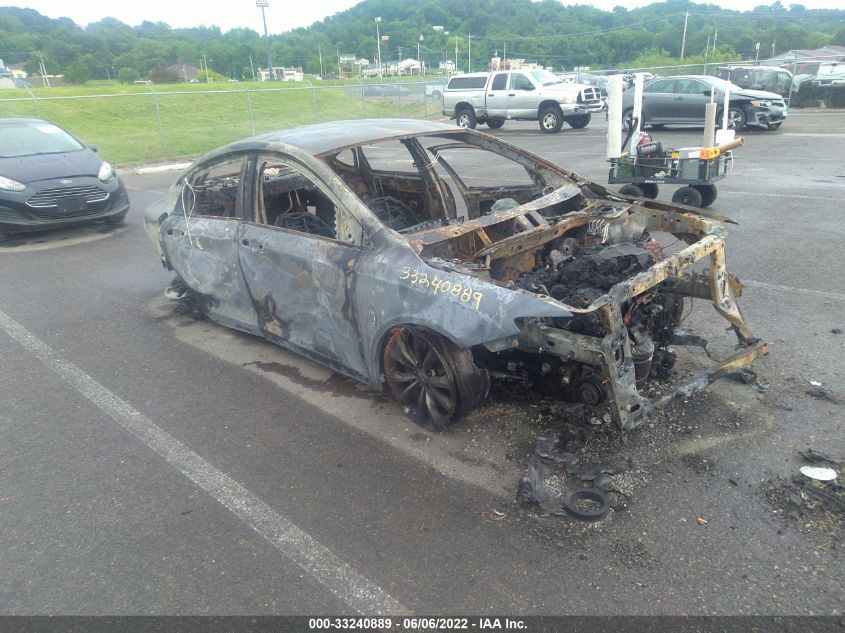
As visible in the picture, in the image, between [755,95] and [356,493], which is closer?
[356,493]

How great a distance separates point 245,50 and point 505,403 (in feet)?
285

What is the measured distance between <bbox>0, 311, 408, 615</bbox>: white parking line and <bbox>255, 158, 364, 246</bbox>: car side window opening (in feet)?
5.27

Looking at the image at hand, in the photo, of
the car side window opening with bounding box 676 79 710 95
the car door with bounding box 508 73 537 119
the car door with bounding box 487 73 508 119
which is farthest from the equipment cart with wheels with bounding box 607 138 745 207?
the car door with bounding box 487 73 508 119

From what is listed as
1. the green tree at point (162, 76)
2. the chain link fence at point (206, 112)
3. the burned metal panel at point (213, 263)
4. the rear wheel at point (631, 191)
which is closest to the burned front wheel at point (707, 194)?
the rear wheel at point (631, 191)

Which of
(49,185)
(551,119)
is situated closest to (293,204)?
(49,185)

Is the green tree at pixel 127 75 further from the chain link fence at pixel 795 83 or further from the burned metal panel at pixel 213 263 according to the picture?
the burned metal panel at pixel 213 263

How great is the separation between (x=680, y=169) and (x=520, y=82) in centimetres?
1407

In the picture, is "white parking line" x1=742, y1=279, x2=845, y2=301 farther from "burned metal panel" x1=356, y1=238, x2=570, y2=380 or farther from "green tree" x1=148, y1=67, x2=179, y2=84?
"green tree" x1=148, y1=67, x2=179, y2=84

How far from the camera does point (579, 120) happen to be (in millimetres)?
21188

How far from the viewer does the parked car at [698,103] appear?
57.0 feet

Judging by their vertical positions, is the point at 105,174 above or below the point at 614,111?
below

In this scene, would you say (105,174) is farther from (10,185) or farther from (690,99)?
(690,99)

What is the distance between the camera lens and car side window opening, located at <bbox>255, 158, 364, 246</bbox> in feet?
14.6

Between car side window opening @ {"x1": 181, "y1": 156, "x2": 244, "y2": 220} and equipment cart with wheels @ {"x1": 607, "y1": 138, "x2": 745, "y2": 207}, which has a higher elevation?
car side window opening @ {"x1": 181, "y1": 156, "x2": 244, "y2": 220}
